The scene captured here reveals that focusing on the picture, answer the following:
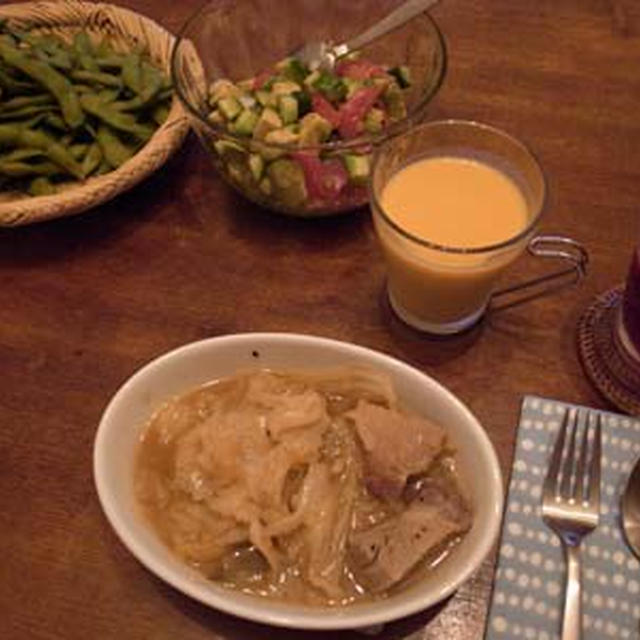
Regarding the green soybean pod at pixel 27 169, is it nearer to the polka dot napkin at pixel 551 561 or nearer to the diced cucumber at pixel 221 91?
the diced cucumber at pixel 221 91

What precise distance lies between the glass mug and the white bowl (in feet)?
0.61

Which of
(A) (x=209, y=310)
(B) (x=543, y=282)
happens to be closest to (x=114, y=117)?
(A) (x=209, y=310)

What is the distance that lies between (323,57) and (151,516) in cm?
93

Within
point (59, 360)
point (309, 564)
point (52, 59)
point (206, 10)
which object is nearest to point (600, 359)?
point (309, 564)

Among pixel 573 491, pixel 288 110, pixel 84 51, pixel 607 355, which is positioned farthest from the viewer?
pixel 84 51

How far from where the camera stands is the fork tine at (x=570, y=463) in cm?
104

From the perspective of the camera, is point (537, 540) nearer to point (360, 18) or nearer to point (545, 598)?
point (545, 598)

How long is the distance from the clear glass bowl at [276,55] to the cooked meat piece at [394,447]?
445 mm

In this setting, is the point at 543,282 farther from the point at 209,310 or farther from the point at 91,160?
the point at 91,160

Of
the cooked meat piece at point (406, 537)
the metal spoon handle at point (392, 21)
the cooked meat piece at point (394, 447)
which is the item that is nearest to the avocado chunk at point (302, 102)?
the metal spoon handle at point (392, 21)

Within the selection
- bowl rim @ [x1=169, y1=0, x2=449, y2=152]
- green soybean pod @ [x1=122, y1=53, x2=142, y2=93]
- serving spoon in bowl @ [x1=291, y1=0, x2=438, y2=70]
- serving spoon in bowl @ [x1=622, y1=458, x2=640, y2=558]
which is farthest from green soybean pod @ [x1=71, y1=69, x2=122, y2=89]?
serving spoon in bowl @ [x1=622, y1=458, x2=640, y2=558]

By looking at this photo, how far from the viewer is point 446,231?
1.22 m

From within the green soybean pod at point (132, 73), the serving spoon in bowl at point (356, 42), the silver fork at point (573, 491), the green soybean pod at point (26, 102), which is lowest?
the silver fork at point (573, 491)

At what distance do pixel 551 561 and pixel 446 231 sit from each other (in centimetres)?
49
